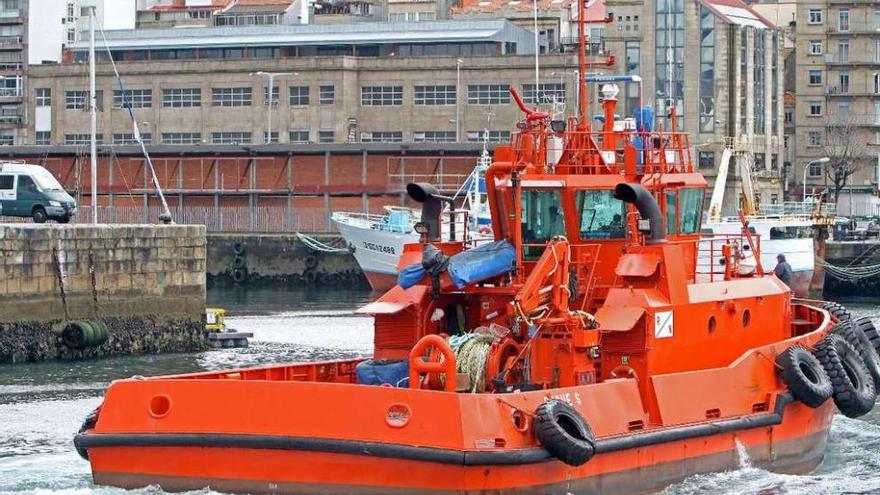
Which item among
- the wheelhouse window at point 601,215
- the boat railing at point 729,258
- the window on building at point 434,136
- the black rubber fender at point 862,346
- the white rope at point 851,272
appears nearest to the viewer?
the wheelhouse window at point 601,215

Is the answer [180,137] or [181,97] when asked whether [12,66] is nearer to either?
[181,97]

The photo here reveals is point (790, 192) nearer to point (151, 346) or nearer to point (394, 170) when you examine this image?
point (394, 170)

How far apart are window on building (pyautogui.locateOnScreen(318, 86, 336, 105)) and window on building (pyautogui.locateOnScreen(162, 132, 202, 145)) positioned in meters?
5.57

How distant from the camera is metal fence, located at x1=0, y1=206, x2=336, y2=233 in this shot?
68.4m

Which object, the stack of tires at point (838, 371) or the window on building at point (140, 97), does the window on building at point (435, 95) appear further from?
the stack of tires at point (838, 371)

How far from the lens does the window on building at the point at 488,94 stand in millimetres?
73500

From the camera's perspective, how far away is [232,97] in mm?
77688

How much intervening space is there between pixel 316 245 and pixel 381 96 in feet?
42.1

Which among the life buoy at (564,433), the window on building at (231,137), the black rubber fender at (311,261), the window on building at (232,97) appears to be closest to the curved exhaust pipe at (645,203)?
the life buoy at (564,433)

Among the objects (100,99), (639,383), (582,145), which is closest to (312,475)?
(639,383)

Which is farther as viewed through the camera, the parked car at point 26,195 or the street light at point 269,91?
the street light at point 269,91

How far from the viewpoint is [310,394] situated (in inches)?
662

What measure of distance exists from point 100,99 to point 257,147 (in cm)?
1360

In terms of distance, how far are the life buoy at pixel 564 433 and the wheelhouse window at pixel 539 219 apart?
9.06ft
